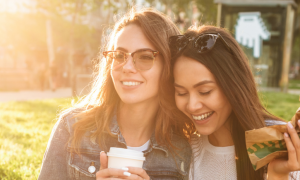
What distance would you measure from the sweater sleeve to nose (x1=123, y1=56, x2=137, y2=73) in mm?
715

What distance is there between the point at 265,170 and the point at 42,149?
117 inches

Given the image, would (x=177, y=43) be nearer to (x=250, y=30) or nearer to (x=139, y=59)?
(x=139, y=59)

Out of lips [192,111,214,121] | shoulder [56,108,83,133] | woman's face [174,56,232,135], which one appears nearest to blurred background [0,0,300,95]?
shoulder [56,108,83,133]

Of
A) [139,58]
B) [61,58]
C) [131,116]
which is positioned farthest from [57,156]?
[61,58]

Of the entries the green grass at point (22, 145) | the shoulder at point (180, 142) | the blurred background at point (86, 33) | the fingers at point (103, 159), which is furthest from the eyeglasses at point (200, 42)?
the blurred background at point (86, 33)

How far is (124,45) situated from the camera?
2.48 meters

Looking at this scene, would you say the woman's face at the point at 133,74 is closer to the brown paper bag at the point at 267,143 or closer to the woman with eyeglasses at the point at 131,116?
the woman with eyeglasses at the point at 131,116

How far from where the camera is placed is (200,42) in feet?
7.87

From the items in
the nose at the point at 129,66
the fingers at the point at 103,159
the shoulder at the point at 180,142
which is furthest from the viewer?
the shoulder at the point at 180,142

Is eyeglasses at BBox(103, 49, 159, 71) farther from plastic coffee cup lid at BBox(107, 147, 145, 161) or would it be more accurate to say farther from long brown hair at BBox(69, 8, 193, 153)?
plastic coffee cup lid at BBox(107, 147, 145, 161)

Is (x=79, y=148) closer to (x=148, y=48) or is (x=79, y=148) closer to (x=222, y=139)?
(x=148, y=48)

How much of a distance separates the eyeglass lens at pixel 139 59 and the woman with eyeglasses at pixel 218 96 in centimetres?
25

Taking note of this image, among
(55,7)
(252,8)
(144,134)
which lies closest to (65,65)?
(55,7)

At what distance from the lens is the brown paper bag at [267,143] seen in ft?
5.90
